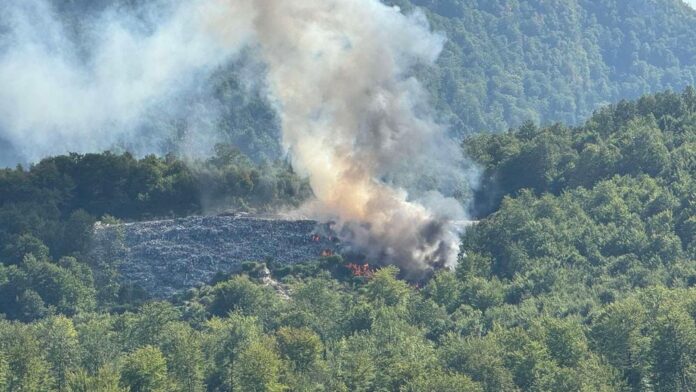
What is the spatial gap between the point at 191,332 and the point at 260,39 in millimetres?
48669

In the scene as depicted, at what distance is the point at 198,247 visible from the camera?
160250 millimetres

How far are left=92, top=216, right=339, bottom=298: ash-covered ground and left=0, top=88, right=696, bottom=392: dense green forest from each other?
2097mm

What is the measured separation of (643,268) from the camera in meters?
152

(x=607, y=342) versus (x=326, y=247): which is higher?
(x=326, y=247)

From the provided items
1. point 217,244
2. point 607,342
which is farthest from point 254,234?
point 607,342

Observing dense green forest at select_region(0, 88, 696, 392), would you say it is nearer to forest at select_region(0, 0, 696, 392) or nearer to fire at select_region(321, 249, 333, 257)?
forest at select_region(0, 0, 696, 392)

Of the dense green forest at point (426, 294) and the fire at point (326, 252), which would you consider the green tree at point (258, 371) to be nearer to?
the dense green forest at point (426, 294)

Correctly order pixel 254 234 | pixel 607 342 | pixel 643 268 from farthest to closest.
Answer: pixel 254 234, pixel 643 268, pixel 607 342

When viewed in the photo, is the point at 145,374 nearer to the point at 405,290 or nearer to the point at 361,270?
the point at 405,290

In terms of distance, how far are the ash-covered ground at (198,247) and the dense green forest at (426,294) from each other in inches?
82.6

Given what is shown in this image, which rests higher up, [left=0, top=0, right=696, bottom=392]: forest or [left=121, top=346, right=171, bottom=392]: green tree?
[left=0, top=0, right=696, bottom=392]: forest

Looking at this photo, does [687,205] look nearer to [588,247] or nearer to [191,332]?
[588,247]

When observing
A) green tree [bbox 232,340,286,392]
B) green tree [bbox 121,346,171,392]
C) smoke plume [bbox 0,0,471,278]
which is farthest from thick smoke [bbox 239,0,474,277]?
green tree [bbox 121,346,171,392]

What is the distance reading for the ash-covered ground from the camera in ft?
522
